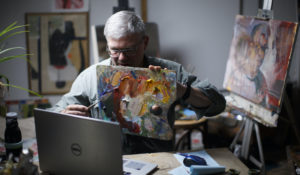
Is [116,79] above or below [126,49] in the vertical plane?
below

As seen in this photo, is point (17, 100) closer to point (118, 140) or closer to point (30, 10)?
point (30, 10)

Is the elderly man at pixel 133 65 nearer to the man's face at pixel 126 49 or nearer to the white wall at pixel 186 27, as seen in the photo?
the man's face at pixel 126 49

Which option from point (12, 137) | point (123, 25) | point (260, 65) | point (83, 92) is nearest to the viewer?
point (12, 137)

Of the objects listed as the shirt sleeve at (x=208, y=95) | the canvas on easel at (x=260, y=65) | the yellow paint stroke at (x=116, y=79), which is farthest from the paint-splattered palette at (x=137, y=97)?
the canvas on easel at (x=260, y=65)

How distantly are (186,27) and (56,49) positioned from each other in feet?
4.47

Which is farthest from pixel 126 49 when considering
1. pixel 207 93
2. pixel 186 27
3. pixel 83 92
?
pixel 186 27

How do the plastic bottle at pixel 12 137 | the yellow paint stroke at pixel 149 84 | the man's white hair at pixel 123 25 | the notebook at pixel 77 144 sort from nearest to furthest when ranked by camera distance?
the notebook at pixel 77 144 → the plastic bottle at pixel 12 137 → the yellow paint stroke at pixel 149 84 → the man's white hair at pixel 123 25

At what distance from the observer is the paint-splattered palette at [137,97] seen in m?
1.33

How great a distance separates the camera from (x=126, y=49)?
1.47 m

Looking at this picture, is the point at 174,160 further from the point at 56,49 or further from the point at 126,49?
the point at 56,49

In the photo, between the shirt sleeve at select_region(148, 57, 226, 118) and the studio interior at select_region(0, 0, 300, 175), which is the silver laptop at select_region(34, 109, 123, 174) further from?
the shirt sleeve at select_region(148, 57, 226, 118)

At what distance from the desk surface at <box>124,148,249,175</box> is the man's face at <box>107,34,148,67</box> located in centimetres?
46

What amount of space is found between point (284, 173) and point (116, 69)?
155 centimetres

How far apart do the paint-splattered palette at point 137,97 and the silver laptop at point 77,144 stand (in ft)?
1.14
